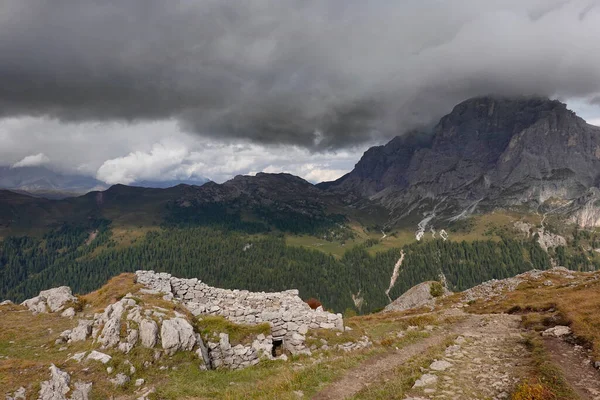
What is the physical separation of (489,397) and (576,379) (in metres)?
5.91

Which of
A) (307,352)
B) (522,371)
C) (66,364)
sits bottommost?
(307,352)

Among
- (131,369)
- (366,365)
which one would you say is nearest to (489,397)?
(366,365)

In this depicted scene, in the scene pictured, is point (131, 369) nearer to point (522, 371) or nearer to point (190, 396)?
point (190, 396)

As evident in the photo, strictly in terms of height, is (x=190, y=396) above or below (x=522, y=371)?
below

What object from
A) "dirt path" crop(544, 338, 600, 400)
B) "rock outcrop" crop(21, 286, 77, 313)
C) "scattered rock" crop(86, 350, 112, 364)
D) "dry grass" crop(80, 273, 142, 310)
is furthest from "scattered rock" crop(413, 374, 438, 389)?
"rock outcrop" crop(21, 286, 77, 313)

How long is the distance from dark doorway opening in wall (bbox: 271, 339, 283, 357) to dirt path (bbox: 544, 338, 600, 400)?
69.2 feet

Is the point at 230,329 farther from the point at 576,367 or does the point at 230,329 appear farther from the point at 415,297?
the point at 415,297

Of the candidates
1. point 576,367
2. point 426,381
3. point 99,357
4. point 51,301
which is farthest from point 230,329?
point 51,301

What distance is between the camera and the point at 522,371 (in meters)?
17.1

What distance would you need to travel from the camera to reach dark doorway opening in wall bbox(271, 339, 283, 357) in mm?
29094

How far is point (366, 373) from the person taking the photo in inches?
824

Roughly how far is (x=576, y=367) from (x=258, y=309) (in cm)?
2847

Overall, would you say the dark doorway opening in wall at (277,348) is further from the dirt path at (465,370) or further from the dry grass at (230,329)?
the dirt path at (465,370)

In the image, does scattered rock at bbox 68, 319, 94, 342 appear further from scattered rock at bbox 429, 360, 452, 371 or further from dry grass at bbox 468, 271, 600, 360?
dry grass at bbox 468, 271, 600, 360
